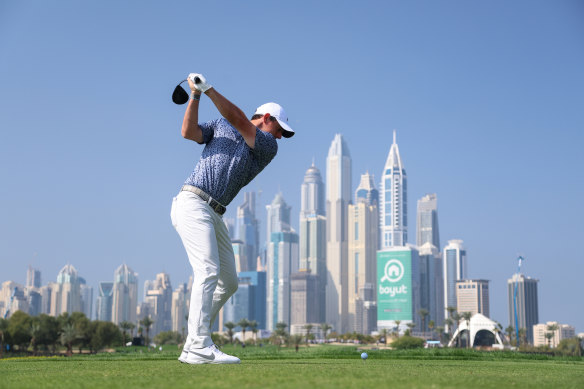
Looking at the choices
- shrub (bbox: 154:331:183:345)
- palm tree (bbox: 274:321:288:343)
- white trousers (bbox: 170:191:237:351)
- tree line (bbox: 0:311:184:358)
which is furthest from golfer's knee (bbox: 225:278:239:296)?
shrub (bbox: 154:331:183:345)

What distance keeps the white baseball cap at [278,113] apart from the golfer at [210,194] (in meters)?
0.20

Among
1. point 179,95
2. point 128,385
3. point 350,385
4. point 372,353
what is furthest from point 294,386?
point 372,353

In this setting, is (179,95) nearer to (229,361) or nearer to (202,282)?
(202,282)

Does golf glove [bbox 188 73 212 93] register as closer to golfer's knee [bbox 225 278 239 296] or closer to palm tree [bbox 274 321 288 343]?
golfer's knee [bbox 225 278 239 296]

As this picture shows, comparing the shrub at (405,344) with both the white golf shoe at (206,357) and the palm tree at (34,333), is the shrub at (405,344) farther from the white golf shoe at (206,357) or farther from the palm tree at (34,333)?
the white golf shoe at (206,357)

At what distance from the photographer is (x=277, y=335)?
119m

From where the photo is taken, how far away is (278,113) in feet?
20.4

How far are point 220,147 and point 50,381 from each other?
2.56 m

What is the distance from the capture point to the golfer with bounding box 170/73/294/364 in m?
5.55

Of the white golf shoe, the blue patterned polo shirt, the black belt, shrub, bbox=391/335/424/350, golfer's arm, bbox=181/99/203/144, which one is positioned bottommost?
shrub, bbox=391/335/424/350

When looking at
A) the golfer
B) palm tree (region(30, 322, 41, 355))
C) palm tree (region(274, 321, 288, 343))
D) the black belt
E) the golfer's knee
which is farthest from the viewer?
palm tree (region(274, 321, 288, 343))

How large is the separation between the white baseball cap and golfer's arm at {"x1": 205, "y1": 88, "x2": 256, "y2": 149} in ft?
1.62

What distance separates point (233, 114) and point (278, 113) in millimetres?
700

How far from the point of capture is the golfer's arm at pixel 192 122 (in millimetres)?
5812
